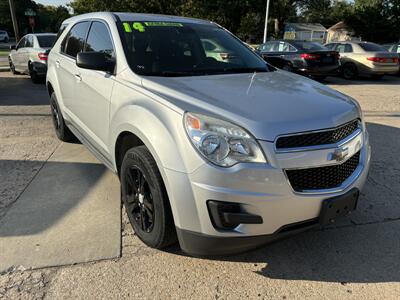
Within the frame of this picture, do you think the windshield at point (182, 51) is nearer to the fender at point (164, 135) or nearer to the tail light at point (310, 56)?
the fender at point (164, 135)

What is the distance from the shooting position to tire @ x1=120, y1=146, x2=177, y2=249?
104 inches

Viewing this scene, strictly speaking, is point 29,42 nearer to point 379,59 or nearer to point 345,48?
point 345,48

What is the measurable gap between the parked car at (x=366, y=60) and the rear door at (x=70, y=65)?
12356mm

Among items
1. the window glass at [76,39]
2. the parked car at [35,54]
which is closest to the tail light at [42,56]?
the parked car at [35,54]

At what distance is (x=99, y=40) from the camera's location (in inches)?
155

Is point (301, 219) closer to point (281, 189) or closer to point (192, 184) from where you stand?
point (281, 189)

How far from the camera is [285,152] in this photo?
2367mm

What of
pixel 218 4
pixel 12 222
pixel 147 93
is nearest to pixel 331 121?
pixel 147 93

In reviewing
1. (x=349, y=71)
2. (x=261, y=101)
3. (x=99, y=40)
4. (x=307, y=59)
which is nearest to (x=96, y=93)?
(x=99, y=40)

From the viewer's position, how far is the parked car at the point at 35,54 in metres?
11.6

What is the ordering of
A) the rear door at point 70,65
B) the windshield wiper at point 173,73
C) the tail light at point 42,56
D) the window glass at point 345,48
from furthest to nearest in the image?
1. the window glass at point 345,48
2. the tail light at point 42,56
3. the rear door at point 70,65
4. the windshield wiper at point 173,73

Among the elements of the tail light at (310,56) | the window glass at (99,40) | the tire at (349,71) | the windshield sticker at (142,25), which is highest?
the windshield sticker at (142,25)

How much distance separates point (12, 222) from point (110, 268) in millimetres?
1201

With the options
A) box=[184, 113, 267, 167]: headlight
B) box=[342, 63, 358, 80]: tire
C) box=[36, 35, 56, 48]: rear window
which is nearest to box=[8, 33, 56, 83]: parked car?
box=[36, 35, 56, 48]: rear window
